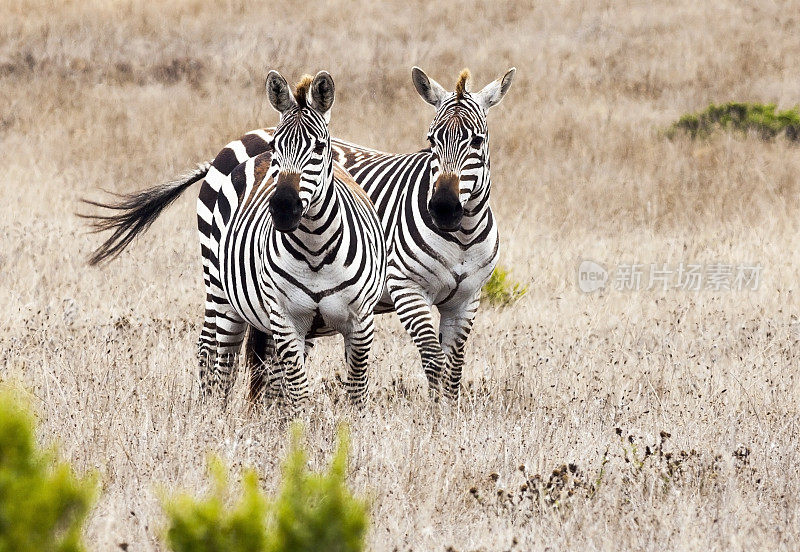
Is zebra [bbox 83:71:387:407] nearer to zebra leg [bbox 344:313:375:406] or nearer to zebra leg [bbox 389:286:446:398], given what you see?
zebra leg [bbox 344:313:375:406]

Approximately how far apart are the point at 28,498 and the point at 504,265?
Result: 7.86m

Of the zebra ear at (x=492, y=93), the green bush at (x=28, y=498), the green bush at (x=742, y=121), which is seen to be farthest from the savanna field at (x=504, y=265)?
the zebra ear at (x=492, y=93)

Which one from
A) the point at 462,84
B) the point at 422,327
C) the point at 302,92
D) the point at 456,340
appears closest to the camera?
the point at 302,92

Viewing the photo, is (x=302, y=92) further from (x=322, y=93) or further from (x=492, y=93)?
(x=492, y=93)

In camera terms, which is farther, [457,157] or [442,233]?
[442,233]

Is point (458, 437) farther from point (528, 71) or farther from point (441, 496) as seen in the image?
point (528, 71)

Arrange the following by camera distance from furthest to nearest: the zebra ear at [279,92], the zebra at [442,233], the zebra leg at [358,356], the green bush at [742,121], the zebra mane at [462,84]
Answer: the green bush at [742,121] < the zebra mane at [462,84] < the zebra at [442,233] < the zebra leg at [358,356] < the zebra ear at [279,92]

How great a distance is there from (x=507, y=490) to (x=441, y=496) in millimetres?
337

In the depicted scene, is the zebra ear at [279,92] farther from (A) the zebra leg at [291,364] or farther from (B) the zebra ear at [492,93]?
(B) the zebra ear at [492,93]

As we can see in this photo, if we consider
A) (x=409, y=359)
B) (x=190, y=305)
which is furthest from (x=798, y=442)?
(x=190, y=305)

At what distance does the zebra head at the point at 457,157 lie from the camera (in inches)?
203

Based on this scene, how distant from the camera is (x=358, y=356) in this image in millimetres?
4977

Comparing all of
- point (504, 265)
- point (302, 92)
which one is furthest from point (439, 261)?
point (504, 265)

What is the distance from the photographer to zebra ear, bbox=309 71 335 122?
15.2 feet
